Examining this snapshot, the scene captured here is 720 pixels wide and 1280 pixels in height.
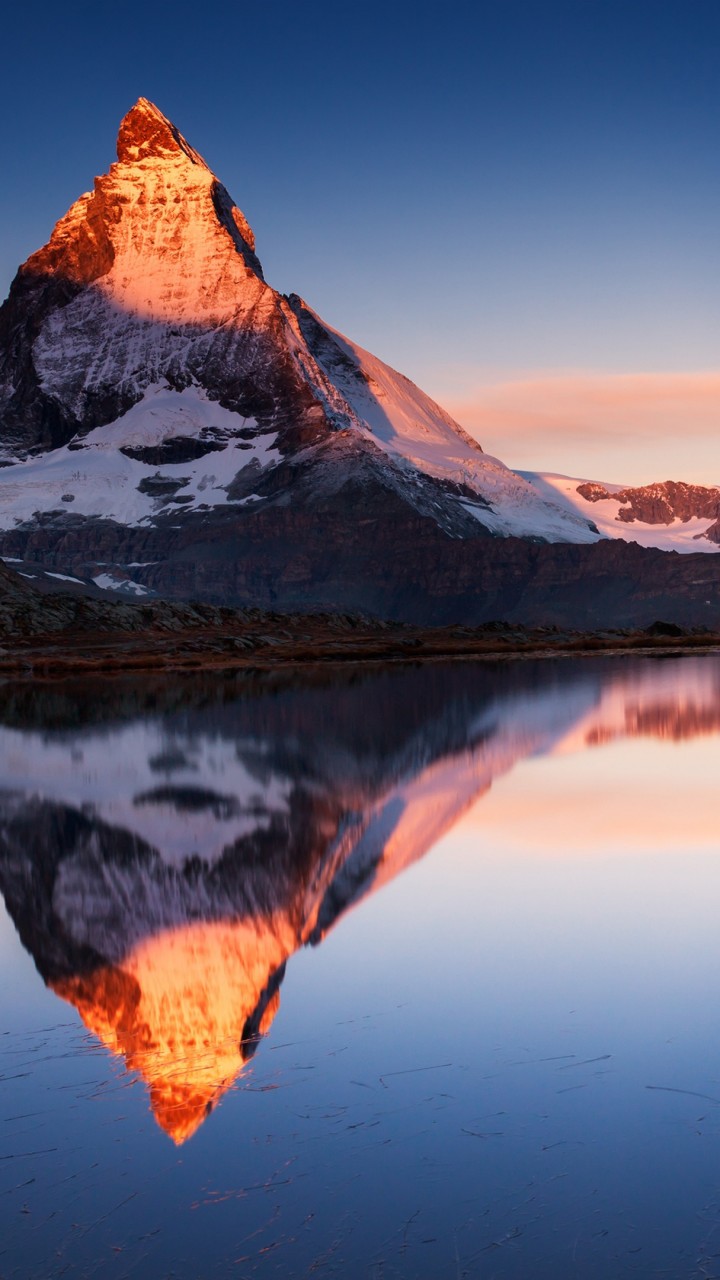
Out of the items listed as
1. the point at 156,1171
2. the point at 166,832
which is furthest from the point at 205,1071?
the point at 166,832

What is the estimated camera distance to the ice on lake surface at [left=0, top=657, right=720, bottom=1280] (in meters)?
8.27

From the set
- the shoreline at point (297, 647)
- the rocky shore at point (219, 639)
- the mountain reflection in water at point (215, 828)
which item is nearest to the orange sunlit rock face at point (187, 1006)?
the mountain reflection in water at point (215, 828)

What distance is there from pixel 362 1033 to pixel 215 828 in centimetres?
1139

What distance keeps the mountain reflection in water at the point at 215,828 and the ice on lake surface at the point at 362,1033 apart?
0.08m

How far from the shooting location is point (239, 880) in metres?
18.2

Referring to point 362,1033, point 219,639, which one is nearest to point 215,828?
point 362,1033

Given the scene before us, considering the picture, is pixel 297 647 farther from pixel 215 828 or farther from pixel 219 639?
pixel 215 828

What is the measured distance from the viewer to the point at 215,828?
22.8 m

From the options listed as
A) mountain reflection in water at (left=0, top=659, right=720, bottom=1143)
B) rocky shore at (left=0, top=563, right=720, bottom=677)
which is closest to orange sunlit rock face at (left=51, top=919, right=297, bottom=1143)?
mountain reflection in water at (left=0, top=659, right=720, bottom=1143)

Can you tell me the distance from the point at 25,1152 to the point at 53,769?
23.8 metres

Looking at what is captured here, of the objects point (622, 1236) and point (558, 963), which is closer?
point (622, 1236)

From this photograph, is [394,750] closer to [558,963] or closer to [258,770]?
[258,770]

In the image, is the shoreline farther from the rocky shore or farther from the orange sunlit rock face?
the orange sunlit rock face

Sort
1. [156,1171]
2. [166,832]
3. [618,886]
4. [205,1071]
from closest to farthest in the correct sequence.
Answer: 1. [156,1171]
2. [205,1071]
3. [618,886]
4. [166,832]
